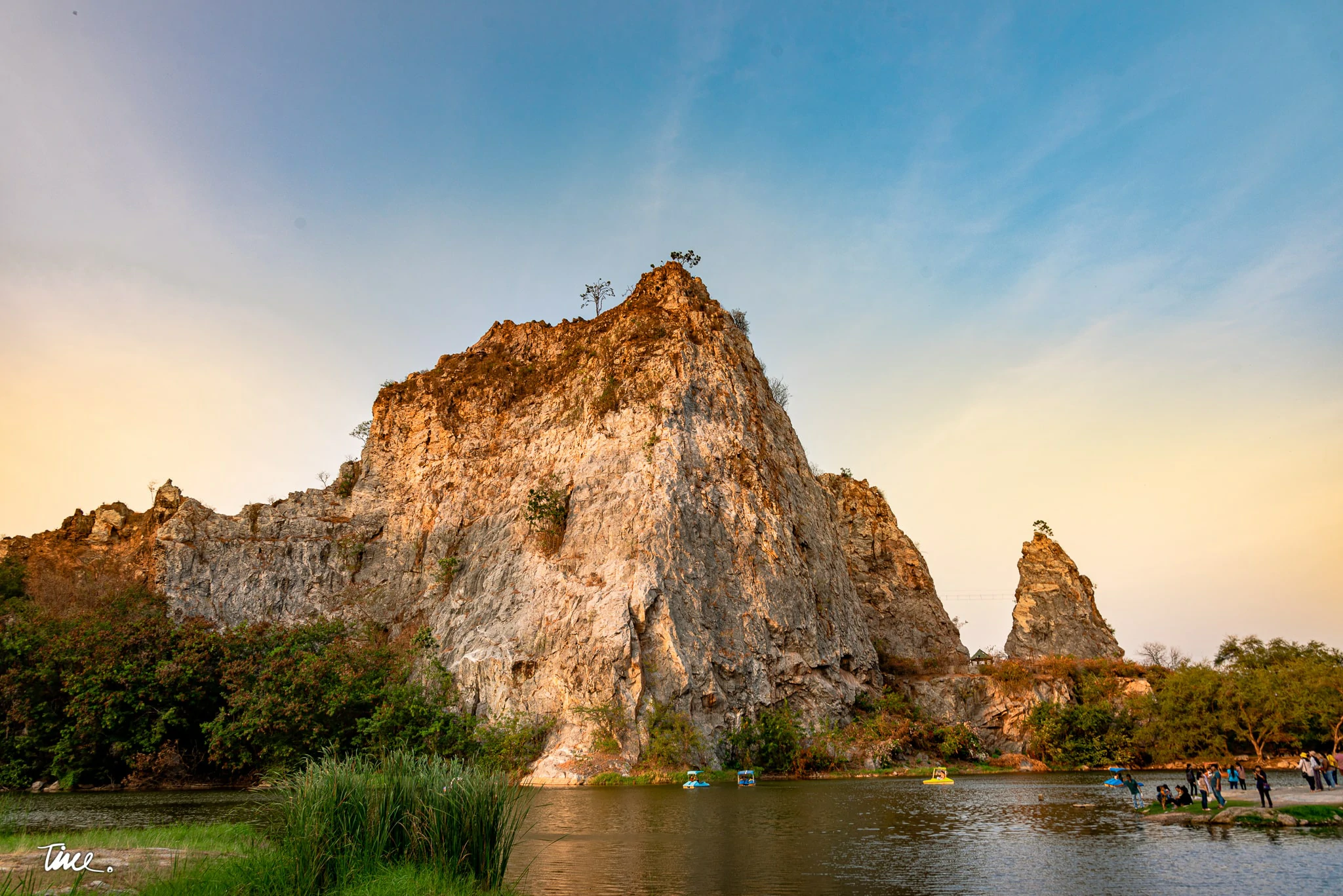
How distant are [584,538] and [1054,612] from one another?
5014 cm

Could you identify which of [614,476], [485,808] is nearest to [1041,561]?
[614,476]

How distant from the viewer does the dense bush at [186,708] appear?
38469mm

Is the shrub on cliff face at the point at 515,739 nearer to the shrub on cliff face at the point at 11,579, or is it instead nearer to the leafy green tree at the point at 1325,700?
→ the shrub on cliff face at the point at 11,579

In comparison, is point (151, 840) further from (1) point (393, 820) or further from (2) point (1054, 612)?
(2) point (1054, 612)

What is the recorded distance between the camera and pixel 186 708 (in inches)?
1615

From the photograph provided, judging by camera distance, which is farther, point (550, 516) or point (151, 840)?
point (550, 516)

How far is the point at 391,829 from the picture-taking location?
39.8 feet

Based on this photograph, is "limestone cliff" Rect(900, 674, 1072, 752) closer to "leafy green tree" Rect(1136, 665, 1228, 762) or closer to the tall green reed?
"leafy green tree" Rect(1136, 665, 1228, 762)

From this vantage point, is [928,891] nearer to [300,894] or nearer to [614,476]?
[300,894]

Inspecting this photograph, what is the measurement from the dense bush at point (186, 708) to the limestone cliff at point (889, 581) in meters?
37.7

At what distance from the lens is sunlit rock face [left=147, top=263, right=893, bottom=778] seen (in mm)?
43938

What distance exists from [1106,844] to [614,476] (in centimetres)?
3675

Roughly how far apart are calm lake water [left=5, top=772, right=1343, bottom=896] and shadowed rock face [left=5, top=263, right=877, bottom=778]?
12.9 meters

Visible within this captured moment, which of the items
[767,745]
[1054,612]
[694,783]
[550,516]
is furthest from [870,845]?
[1054,612]
